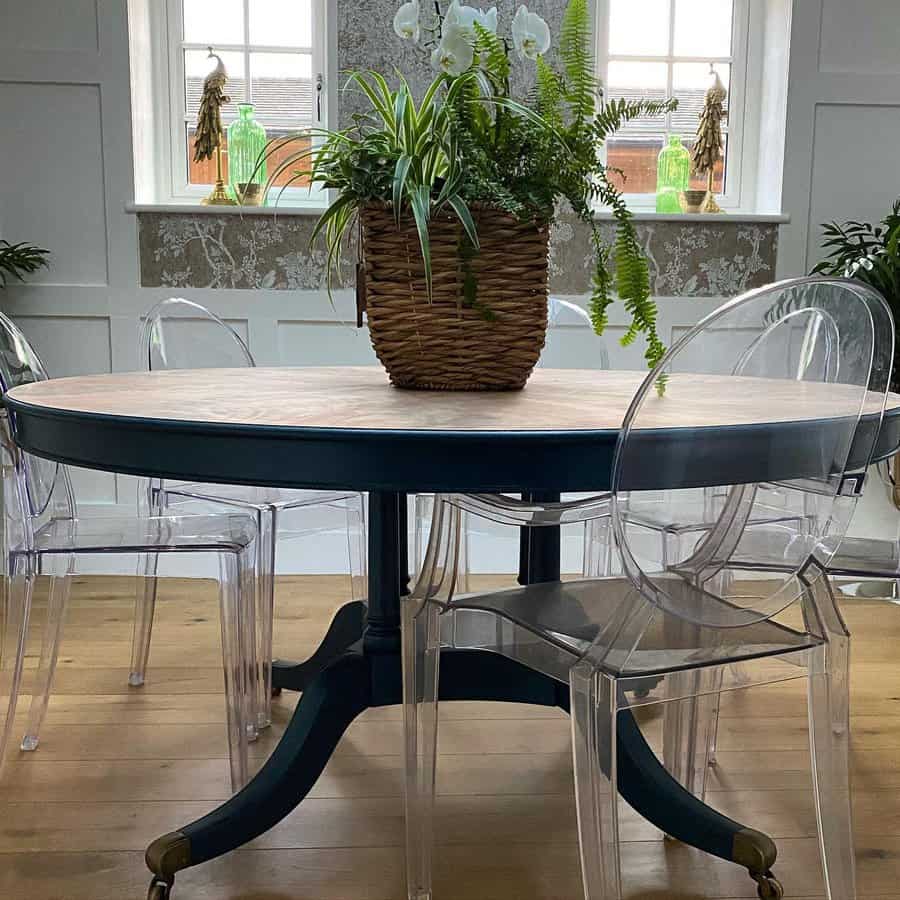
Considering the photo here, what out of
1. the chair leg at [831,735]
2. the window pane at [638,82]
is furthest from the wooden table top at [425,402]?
the window pane at [638,82]

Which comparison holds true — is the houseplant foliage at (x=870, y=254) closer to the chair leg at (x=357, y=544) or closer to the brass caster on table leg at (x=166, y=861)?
the chair leg at (x=357, y=544)

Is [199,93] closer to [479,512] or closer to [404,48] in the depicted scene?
[404,48]

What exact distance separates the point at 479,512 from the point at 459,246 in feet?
1.21

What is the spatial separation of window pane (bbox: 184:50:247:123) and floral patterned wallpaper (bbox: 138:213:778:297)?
1.47ft

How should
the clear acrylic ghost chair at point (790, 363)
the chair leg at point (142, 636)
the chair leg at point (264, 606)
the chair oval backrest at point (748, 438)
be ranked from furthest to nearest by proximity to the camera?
1. the chair leg at point (142, 636)
2. the chair leg at point (264, 606)
3. the clear acrylic ghost chair at point (790, 363)
4. the chair oval backrest at point (748, 438)

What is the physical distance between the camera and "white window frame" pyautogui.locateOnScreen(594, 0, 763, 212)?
3453 millimetres

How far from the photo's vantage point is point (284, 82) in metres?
3.41

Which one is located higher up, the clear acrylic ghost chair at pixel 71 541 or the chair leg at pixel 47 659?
the clear acrylic ghost chair at pixel 71 541

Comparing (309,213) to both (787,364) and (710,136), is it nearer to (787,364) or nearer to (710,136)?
(710,136)

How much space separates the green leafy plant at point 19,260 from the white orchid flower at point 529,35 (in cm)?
204

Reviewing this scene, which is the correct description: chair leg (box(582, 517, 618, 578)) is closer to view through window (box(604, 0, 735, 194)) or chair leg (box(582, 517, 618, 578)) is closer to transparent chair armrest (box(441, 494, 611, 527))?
transparent chair armrest (box(441, 494, 611, 527))

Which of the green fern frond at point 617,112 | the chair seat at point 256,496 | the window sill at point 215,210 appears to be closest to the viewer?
the green fern frond at point 617,112

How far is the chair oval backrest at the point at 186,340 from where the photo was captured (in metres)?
2.43

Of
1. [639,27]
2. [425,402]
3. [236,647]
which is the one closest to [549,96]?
[425,402]
